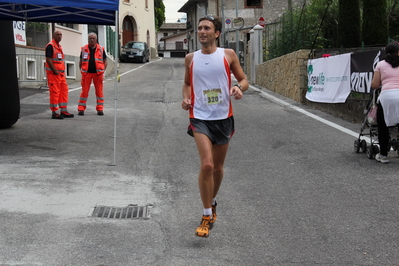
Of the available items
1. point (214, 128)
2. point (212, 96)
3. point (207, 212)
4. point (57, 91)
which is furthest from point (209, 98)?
point (57, 91)

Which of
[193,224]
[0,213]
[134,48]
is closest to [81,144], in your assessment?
[0,213]

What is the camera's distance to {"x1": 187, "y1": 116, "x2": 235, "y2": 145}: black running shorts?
5.09m

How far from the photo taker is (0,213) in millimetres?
5602

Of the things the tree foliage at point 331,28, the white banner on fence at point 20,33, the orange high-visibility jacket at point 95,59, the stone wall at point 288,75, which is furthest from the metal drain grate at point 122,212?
the white banner on fence at point 20,33

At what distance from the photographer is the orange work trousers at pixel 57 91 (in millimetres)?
12523

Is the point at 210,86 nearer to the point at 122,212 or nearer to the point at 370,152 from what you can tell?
the point at 122,212

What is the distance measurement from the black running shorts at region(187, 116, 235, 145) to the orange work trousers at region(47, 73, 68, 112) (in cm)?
795

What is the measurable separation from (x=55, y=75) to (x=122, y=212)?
→ 7.43 m

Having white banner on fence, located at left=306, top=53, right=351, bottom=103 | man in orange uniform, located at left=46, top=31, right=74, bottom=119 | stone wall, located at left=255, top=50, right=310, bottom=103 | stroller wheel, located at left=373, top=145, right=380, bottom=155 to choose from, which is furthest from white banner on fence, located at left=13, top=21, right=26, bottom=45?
stroller wheel, located at left=373, top=145, right=380, bottom=155

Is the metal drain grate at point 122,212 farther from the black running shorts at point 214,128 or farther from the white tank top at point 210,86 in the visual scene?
the white tank top at point 210,86

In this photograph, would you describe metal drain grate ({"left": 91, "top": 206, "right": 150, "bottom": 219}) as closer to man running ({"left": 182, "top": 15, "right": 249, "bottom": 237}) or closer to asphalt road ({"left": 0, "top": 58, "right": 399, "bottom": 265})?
asphalt road ({"left": 0, "top": 58, "right": 399, "bottom": 265})

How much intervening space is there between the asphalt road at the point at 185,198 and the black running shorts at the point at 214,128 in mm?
828

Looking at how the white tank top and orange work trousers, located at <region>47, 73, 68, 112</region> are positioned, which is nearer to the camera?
the white tank top

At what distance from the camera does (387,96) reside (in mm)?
7996
